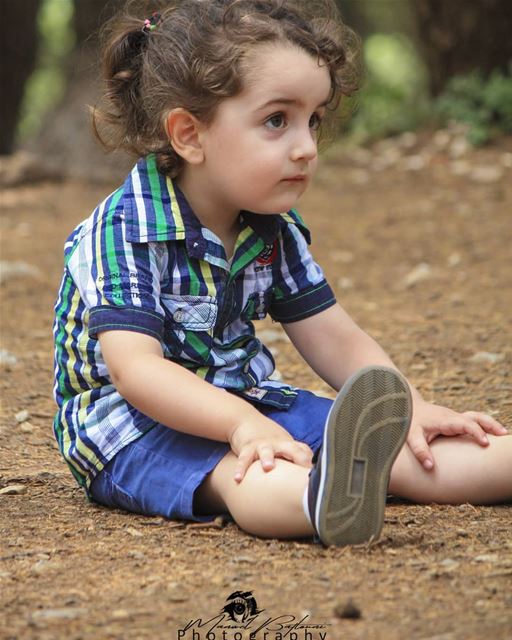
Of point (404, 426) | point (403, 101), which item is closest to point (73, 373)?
point (404, 426)

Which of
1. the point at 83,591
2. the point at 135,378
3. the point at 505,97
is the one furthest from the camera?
the point at 505,97

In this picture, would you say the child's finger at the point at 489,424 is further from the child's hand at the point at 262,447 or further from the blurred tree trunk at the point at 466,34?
the blurred tree trunk at the point at 466,34

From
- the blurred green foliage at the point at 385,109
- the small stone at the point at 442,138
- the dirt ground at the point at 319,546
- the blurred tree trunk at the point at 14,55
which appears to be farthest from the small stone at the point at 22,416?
the blurred tree trunk at the point at 14,55

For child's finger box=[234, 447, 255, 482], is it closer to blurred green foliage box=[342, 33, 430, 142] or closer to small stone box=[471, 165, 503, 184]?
blurred green foliage box=[342, 33, 430, 142]

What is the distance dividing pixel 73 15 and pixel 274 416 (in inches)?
306

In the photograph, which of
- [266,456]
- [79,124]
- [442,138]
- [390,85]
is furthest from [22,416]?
[390,85]

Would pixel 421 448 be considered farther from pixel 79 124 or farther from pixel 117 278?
pixel 79 124

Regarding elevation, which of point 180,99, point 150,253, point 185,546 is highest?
point 180,99

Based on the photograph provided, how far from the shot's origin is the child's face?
2473 mm

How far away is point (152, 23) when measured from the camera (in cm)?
275

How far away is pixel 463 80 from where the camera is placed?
7613 millimetres

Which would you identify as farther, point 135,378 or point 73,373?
point 73,373

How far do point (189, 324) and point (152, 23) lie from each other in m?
0.78

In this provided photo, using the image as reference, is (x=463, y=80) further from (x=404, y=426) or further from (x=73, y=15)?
(x=404, y=426)
